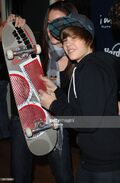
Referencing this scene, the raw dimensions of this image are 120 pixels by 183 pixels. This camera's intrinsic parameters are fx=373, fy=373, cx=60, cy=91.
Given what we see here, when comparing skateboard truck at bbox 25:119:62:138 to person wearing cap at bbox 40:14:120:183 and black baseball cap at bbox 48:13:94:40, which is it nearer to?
person wearing cap at bbox 40:14:120:183

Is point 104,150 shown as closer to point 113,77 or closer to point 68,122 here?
point 68,122

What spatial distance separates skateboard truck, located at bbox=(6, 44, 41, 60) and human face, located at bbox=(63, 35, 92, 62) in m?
0.46

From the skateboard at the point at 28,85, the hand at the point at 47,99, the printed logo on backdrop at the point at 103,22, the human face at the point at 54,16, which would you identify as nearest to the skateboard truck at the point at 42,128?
the skateboard at the point at 28,85

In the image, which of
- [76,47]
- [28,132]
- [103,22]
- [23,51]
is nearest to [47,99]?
[76,47]

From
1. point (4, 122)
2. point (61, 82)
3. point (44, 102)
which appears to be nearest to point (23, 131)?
point (61, 82)

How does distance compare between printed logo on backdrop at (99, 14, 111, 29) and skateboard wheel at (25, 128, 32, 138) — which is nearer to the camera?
skateboard wheel at (25, 128, 32, 138)

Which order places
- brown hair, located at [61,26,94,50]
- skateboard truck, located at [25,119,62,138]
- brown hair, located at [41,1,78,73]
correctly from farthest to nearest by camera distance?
brown hair, located at [41,1,78,73]
skateboard truck, located at [25,119,62,138]
brown hair, located at [61,26,94,50]

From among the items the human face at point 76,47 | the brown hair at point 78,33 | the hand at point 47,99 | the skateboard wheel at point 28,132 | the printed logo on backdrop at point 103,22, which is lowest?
the skateboard wheel at point 28,132

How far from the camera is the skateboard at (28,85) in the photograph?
2.12 meters

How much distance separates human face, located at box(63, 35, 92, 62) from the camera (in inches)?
61.2

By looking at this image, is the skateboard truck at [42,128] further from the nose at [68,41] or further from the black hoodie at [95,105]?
the nose at [68,41]

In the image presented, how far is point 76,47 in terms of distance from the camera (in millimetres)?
1562

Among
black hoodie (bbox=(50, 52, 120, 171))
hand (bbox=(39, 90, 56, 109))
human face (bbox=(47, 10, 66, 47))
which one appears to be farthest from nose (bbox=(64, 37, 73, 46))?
human face (bbox=(47, 10, 66, 47))

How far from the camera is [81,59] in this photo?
1554 millimetres
